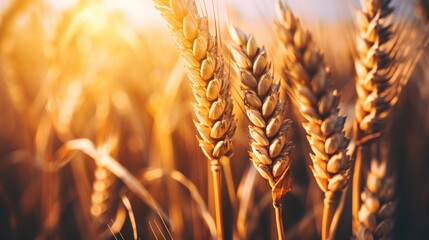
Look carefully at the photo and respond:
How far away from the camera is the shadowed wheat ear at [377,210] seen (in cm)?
67

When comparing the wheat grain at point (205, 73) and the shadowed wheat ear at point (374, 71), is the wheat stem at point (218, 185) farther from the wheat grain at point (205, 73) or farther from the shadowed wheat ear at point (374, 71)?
the shadowed wheat ear at point (374, 71)

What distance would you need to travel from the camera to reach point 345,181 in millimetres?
575

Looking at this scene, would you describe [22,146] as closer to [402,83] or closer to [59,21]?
[59,21]

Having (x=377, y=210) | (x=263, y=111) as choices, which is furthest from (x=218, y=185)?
(x=377, y=210)

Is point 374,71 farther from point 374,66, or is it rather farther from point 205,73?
point 205,73

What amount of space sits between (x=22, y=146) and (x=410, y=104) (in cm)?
187

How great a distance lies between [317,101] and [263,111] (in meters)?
0.08

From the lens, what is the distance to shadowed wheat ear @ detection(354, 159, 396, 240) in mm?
668

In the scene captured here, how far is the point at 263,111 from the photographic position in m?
0.55

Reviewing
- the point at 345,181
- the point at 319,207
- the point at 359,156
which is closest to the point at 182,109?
the point at 319,207

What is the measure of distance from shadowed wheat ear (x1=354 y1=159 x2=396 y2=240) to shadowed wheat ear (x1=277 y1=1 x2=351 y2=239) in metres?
0.12

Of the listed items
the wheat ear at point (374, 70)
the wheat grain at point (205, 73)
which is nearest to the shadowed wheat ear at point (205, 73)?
→ the wheat grain at point (205, 73)

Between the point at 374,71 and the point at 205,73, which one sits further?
the point at 374,71

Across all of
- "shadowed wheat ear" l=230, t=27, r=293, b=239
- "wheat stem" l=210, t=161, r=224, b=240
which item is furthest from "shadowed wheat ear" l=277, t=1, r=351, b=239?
"wheat stem" l=210, t=161, r=224, b=240
